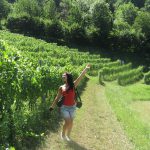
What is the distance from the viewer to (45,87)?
674 inches

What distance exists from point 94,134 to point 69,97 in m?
3.30

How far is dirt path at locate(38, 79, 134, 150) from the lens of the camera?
13.2 metres

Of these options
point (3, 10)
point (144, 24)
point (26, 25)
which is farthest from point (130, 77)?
point (3, 10)

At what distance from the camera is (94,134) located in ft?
50.5

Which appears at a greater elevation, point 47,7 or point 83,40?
point 47,7

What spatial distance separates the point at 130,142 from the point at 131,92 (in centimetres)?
2285

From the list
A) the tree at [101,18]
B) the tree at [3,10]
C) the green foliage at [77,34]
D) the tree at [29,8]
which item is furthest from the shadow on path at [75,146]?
the tree at [3,10]

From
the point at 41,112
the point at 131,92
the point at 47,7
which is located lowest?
the point at 131,92

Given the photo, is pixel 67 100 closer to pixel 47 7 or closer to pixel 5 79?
pixel 5 79

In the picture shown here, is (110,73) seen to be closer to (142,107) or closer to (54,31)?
(142,107)

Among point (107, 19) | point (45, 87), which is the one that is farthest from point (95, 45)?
point (45, 87)

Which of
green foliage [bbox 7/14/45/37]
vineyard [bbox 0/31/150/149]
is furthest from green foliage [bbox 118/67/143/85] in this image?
vineyard [bbox 0/31/150/149]

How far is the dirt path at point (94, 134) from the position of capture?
13.2 m

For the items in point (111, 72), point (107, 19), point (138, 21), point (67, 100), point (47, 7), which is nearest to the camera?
point (67, 100)
